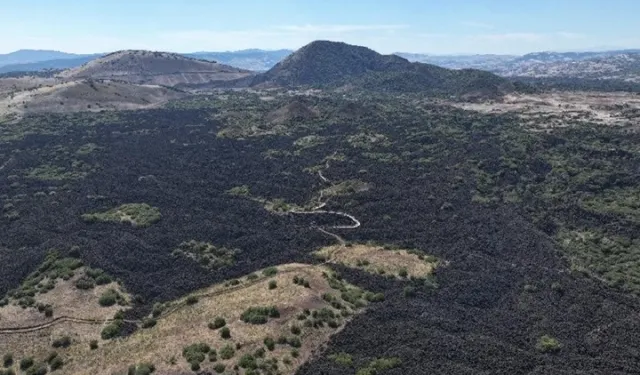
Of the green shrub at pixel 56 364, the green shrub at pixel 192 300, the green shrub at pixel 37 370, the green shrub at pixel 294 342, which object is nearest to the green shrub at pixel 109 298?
the green shrub at pixel 192 300

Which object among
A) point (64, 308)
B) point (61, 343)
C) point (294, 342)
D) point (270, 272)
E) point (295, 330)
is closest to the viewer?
point (294, 342)

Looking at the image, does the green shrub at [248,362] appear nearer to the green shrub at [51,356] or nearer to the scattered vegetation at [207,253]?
the green shrub at [51,356]

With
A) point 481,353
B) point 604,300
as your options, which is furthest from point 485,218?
point 481,353

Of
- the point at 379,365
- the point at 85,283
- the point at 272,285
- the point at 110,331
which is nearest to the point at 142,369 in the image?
the point at 110,331

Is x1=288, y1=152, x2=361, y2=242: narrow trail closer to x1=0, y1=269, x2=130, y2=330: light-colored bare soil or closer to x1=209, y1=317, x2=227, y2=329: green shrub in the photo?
x1=209, y1=317, x2=227, y2=329: green shrub

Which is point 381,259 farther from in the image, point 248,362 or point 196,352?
point 196,352
